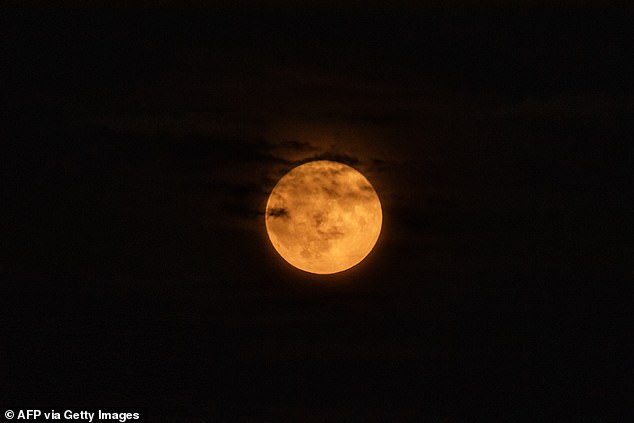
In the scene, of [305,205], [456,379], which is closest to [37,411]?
[305,205]

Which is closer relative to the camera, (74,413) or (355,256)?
(355,256)

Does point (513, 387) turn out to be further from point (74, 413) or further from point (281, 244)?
point (74, 413)

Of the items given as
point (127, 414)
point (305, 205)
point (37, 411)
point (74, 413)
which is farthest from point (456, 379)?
point (37, 411)

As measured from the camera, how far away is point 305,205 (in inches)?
97.3

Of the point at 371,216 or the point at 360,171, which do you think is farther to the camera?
the point at 360,171

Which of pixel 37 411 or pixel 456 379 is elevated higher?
pixel 37 411

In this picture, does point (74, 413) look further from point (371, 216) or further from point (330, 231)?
point (371, 216)

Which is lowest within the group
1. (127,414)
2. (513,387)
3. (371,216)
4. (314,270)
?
(513,387)

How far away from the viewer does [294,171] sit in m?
2.55

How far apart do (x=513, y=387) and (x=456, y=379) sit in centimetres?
40

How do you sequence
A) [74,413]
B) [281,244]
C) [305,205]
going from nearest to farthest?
1. [305,205]
2. [281,244]
3. [74,413]

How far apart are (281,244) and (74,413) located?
6.77 ft

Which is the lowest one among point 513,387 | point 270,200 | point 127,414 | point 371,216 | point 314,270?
point 513,387

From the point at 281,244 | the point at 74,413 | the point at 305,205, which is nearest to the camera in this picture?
the point at 305,205
